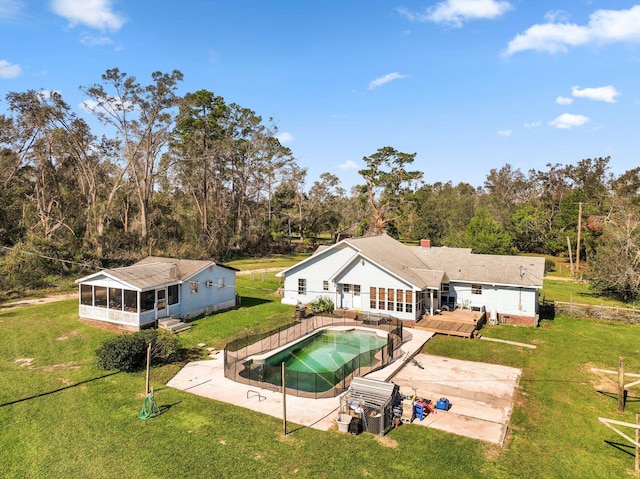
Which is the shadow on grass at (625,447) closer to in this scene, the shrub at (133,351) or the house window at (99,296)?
the shrub at (133,351)

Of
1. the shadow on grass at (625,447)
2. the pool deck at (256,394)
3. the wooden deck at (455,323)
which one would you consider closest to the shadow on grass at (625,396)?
the shadow on grass at (625,447)

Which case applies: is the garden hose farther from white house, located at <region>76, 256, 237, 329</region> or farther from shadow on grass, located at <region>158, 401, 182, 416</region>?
white house, located at <region>76, 256, 237, 329</region>

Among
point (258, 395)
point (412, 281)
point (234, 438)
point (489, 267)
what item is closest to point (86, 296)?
point (258, 395)

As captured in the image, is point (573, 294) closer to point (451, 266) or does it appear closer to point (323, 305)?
point (451, 266)

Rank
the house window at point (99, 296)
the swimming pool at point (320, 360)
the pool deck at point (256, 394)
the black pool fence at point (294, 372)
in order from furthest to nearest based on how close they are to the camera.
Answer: the house window at point (99, 296) → the swimming pool at point (320, 360) → the black pool fence at point (294, 372) → the pool deck at point (256, 394)

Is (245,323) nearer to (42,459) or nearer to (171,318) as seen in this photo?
(171,318)

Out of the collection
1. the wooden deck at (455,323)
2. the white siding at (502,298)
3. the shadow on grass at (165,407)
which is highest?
the white siding at (502,298)
